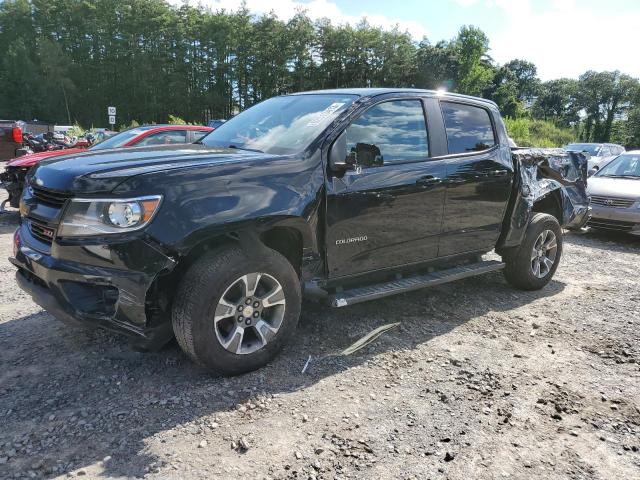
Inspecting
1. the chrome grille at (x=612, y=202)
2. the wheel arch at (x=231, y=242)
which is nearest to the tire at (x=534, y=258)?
the wheel arch at (x=231, y=242)

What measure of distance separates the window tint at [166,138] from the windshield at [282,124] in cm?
396

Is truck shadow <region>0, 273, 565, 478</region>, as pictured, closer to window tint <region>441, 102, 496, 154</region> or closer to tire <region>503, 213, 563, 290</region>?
tire <region>503, 213, 563, 290</region>

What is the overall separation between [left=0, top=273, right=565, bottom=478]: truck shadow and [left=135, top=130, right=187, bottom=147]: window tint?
177 inches

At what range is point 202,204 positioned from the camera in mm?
2918

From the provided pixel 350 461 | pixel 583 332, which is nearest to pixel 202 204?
pixel 350 461

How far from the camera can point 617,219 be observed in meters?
8.59

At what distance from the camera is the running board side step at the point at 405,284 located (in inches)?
143

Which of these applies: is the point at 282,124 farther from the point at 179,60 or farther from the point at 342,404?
the point at 179,60

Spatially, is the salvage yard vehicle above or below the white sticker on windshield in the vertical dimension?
below

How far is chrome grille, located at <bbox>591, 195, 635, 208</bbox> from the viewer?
858 cm

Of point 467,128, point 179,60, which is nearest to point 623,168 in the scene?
point 467,128

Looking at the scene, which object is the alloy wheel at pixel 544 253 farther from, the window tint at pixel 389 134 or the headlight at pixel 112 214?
the headlight at pixel 112 214

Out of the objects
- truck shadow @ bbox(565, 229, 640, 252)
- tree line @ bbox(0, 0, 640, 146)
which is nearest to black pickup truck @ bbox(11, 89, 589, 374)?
truck shadow @ bbox(565, 229, 640, 252)

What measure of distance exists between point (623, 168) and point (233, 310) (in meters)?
9.67
